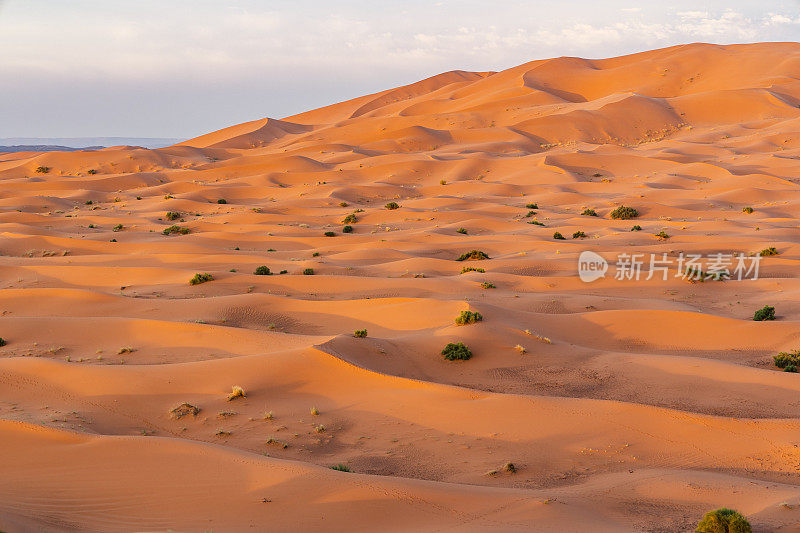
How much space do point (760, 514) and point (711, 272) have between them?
666 inches

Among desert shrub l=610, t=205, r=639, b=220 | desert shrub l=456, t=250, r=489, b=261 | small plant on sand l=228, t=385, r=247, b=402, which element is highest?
desert shrub l=610, t=205, r=639, b=220

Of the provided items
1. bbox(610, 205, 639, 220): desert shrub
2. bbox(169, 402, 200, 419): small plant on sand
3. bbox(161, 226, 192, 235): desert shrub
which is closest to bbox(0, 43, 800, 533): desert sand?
bbox(169, 402, 200, 419): small plant on sand

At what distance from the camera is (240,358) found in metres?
12.8

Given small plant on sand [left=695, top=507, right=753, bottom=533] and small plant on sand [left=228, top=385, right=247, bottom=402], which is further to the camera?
small plant on sand [left=228, top=385, right=247, bottom=402]

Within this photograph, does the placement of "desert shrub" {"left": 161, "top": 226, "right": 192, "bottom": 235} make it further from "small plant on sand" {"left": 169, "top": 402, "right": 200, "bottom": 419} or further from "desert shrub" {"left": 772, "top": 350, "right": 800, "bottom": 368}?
"desert shrub" {"left": 772, "top": 350, "right": 800, "bottom": 368}

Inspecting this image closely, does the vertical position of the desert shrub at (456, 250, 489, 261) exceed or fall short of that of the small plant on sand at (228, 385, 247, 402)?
it exceeds it

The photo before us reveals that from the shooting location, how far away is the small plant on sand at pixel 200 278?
69.0 feet

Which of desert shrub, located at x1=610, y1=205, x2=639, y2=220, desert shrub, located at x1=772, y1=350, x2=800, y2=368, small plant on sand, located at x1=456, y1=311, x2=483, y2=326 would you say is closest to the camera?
desert shrub, located at x1=772, y1=350, x2=800, y2=368

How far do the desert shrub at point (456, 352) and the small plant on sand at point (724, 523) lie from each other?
751cm

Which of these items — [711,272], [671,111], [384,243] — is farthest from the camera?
[671,111]

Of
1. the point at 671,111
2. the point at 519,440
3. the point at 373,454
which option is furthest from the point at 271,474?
the point at 671,111

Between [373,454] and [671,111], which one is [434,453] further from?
[671,111]

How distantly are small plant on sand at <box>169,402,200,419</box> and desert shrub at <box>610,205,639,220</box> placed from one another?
28943 millimetres

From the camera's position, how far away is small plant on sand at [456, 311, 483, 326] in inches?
608
